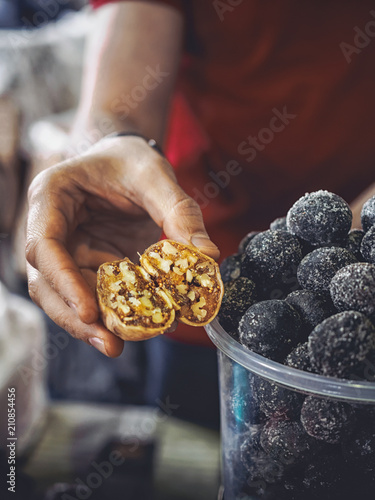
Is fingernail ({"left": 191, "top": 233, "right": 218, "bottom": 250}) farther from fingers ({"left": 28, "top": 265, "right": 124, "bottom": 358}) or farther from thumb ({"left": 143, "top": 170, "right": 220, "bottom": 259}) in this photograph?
fingers ({"left": 28, "top": 265, "right": 124, "bottom": 358})

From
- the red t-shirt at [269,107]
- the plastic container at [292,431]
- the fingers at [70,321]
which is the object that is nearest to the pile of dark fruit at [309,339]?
the plastic container at [292,431]

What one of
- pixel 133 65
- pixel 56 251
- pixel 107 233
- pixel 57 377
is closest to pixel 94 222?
pixel 107 233

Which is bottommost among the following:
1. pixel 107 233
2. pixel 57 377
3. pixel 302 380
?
pixel 57 377

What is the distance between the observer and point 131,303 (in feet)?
1.98

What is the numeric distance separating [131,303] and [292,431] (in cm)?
24

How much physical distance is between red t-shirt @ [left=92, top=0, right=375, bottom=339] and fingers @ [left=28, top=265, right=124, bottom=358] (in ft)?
1.74

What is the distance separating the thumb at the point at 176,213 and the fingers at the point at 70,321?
157 millimetres

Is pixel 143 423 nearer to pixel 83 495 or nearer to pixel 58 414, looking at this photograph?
pixel 58 414

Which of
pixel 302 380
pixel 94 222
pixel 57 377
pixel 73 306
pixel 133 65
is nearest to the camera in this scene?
pixel 302 380

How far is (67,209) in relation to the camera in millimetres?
708

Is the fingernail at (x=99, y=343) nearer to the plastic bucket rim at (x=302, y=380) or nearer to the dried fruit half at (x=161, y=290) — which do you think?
the dried fruit half at (x=161, y=290)

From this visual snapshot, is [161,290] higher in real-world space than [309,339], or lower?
lower

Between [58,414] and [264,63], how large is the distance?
Result: 1.04 metres

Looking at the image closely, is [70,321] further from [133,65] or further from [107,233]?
[133,65]
